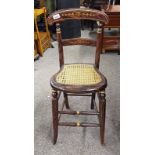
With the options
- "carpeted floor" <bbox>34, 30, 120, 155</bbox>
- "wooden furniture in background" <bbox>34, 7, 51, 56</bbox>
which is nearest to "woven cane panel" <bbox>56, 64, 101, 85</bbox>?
"carpeted floor" <bbox>34, 30, 120, 155</bbox>

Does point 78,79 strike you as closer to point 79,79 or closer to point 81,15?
point 79,79

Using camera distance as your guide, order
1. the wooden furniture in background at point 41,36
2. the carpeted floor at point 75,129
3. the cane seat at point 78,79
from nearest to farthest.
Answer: the cane seat at point 78,79
the carpeted floor at point 75,129
the wooden furniture in background at point 41,36

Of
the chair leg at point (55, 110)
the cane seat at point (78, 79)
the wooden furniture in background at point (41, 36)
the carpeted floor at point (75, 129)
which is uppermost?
the wooden furniture in background at point (41, 36)

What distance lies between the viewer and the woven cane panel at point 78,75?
1.54 meters

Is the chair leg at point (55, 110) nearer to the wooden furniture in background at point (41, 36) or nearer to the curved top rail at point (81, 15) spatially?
the curved top rail at point (81, 15)

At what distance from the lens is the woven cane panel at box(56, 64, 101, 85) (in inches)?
60.8

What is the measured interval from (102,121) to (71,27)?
2.66 metres

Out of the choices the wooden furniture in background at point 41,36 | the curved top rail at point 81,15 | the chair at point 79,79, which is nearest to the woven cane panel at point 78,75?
the chair at point 79,79

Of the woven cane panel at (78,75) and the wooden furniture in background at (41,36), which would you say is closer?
the woven cane panel at (78,75)

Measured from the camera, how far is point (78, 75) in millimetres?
1632

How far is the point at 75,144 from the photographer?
1.69 m

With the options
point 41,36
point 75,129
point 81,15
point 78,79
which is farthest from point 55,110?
point 41,36
